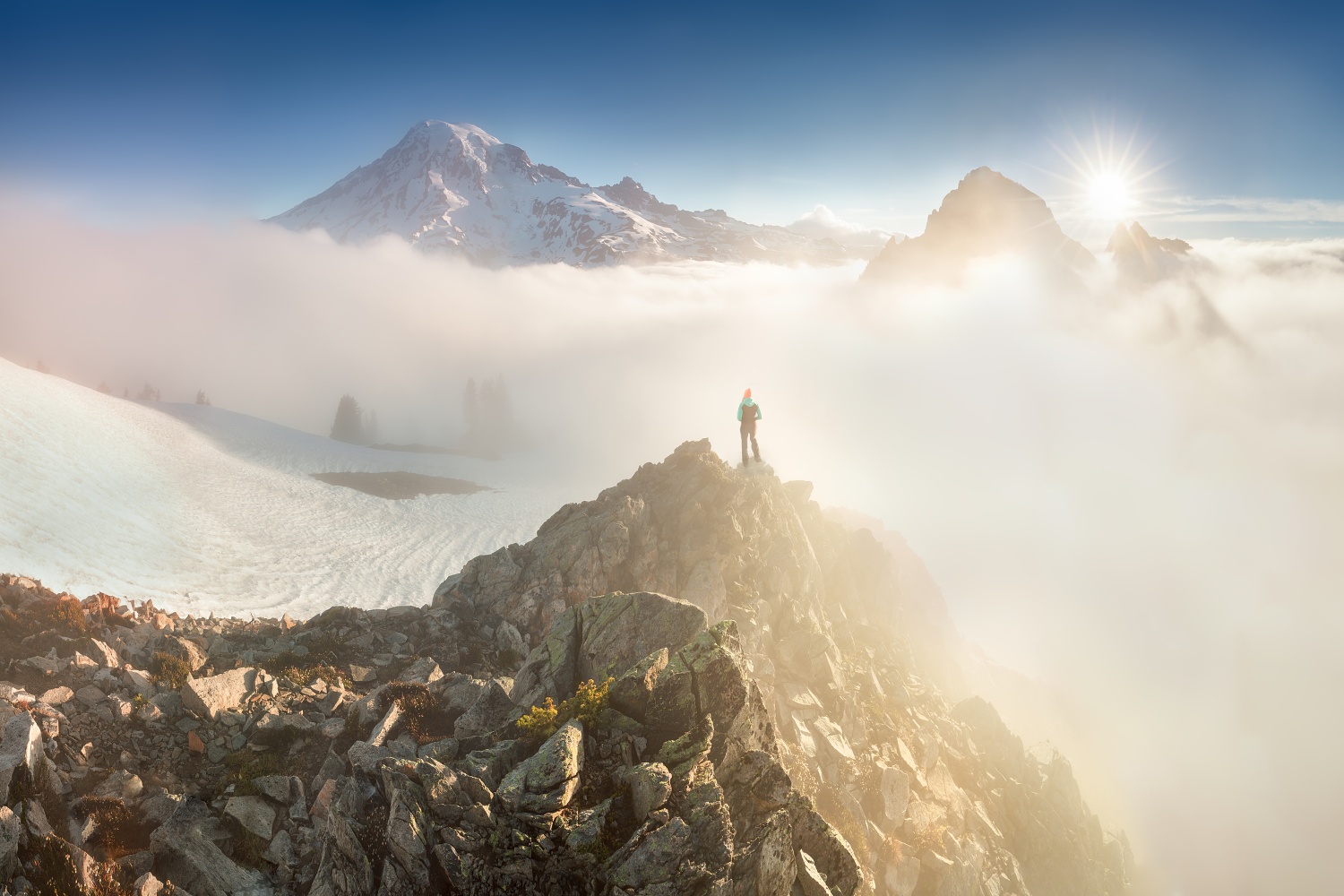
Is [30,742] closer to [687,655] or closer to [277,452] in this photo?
[687,655]

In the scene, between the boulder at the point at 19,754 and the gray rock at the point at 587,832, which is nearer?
the gray rock at the point at 587,832

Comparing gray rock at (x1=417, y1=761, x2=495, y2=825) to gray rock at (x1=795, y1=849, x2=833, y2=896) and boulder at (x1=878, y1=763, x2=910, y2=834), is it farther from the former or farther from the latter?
boulder at (x1=878, y1=763, x2=910, y2=834)

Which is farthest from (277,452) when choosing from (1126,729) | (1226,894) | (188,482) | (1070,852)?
(1126,729)

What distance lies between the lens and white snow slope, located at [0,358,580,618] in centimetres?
3709

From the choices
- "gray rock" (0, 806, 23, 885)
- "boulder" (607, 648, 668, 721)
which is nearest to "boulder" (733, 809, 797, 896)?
"boulder" (607, 648, 668, 721)

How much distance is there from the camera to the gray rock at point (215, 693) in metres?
14.6

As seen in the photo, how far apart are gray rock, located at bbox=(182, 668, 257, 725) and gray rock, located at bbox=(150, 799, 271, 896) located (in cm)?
354

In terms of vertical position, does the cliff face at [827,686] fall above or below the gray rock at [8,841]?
below

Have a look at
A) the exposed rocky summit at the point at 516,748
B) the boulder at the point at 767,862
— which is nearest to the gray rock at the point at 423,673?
the exposed rocky summit at the point at 516,748

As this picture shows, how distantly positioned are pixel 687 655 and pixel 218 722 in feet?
40.7

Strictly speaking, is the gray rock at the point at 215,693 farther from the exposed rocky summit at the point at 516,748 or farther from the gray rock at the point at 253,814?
the gray rock at the point at 253,814

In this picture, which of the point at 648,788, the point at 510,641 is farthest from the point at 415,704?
the point at 510,641

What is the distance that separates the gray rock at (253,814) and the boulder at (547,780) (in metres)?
6.06

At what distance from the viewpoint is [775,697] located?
2534 centimetres
